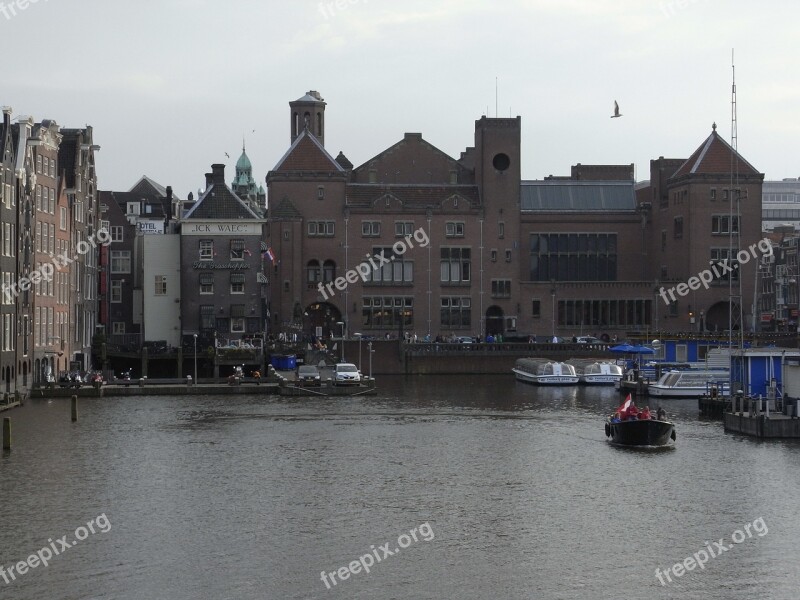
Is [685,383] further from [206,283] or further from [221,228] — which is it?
[221,228]

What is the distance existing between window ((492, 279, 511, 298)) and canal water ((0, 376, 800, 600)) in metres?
66.6

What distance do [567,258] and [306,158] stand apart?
3448cm

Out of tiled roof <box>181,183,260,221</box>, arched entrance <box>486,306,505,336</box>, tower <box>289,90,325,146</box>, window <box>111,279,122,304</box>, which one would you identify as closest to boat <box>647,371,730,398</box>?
arched entrance <box>486,306,505,336</box>

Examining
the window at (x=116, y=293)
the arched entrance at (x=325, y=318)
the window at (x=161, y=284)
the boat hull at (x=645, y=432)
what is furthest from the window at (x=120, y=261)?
the boat hull at (x=645, y=432)

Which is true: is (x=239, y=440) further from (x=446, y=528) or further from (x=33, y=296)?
(x=33, y=296)

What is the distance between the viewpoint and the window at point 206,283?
140250mm

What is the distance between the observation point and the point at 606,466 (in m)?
68.1

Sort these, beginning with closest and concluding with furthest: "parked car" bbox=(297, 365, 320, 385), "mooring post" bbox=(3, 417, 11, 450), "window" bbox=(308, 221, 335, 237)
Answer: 1. "mooring post" bbox=(3, 417, 11, 450)
2. "parked car" bbox=(297, 365, 320, 385)
3. "window" bbox=(308, 221, 335, 237)

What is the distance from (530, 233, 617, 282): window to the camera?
163 meters

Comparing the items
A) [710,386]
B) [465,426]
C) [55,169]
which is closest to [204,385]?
[55,169]

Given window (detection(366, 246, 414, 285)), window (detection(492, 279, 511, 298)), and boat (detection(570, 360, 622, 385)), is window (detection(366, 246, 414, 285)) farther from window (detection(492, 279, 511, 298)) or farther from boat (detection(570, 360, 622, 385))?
boat (detection(570, 360, 622, 385))

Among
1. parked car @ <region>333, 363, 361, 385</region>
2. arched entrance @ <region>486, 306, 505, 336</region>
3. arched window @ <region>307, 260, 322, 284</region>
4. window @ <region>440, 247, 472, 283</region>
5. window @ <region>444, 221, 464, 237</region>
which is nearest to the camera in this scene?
parked car @ <region>333, 363, 361, 385</region>

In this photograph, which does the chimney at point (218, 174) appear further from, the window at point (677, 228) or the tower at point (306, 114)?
the window at point (677, 228)

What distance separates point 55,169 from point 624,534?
79.3 metres
